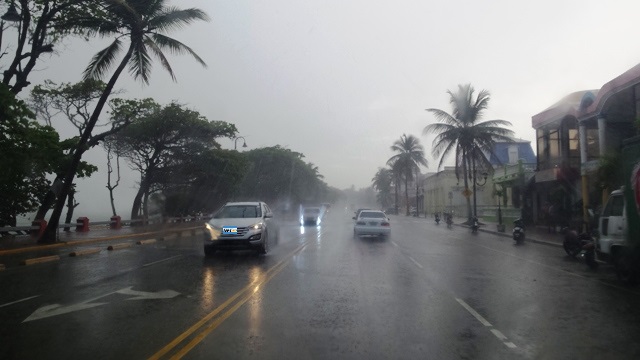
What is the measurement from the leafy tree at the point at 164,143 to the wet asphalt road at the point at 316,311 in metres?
27.5

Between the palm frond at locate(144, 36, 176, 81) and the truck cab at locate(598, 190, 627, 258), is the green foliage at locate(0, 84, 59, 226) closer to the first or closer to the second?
the palm frond at locate(144, 36, 176, 81)

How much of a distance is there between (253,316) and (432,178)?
7577cm

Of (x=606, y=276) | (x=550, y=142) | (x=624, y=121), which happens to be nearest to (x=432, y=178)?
(x=550, y=142)

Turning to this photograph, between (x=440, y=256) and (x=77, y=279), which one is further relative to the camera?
(x=440, y=256)

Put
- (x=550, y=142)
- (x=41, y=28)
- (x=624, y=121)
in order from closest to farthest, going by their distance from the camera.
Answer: (x=41, y=28)
(x=624, y=121)
(x=550, y=142)

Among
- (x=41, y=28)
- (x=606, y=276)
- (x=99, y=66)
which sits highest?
(x=41, y=28)

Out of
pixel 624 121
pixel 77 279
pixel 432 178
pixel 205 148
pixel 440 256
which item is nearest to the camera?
pixel 77 279

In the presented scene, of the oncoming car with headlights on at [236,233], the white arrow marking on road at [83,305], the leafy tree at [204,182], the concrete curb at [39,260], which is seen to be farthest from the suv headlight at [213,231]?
the leafy tree at [204,182]

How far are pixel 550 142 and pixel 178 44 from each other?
24303mm

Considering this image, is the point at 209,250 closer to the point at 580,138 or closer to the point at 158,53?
the point at 158,53

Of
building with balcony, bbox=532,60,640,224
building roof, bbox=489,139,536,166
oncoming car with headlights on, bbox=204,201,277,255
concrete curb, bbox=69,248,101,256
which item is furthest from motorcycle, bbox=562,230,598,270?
building roof, bbox=489,139,536,166

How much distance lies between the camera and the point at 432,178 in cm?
8169

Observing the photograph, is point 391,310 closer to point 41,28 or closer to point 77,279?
point 77,279

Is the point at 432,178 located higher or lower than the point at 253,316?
higher
